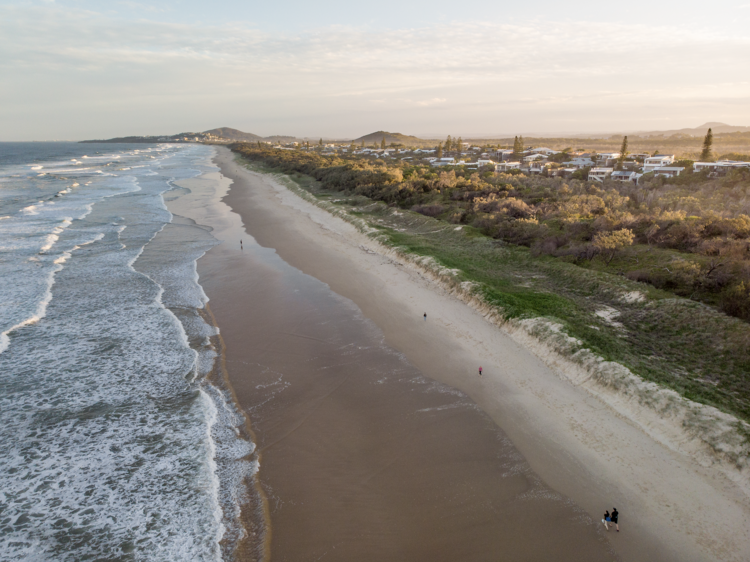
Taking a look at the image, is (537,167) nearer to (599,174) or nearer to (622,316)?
(599,174)

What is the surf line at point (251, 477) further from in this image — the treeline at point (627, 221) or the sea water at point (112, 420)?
the treeline at point (627, 221)

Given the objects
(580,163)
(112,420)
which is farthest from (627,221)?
(580,163)

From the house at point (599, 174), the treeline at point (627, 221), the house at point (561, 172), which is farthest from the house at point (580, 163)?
the treeline at point (627, 221)

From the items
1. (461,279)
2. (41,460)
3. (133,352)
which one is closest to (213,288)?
(133,352)

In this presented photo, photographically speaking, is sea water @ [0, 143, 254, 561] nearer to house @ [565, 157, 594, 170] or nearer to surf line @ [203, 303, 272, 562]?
surf line @ [203, 303, 272, 562]

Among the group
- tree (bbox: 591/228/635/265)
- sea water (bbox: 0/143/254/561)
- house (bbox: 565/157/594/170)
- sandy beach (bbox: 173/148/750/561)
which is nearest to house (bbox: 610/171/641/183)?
house (bbox: 565/157/594/170)

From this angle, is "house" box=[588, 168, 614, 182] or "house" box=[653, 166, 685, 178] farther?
"house" box=[588, 168, 614, 182]

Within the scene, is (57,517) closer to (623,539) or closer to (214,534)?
(214,534)
